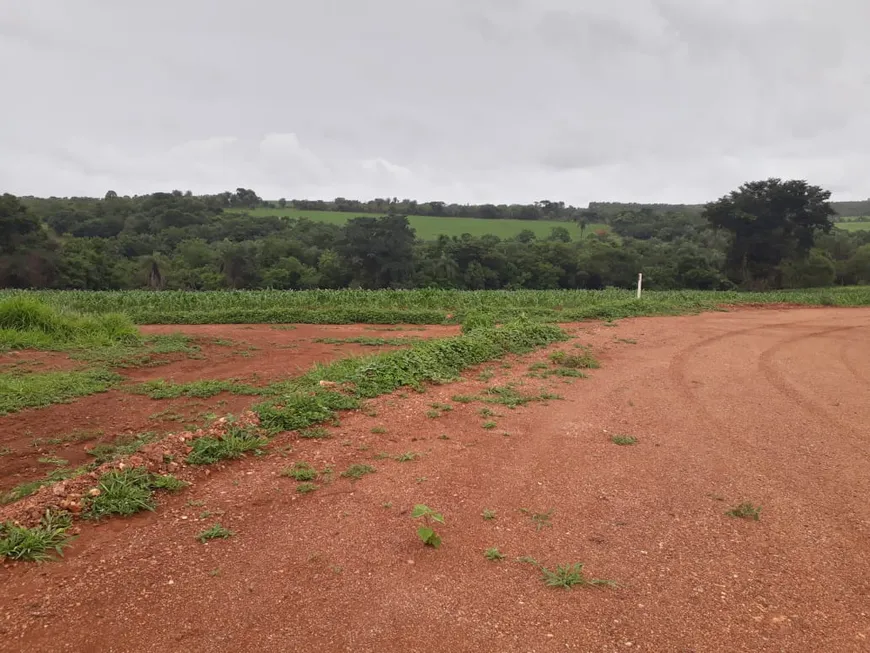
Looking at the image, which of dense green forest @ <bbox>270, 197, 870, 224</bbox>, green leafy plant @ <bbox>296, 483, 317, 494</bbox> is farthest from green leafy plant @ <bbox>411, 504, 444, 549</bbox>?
dense green forest @ <bbox>270, 197, 870, 224</bbox>

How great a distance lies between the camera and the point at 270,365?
849cm

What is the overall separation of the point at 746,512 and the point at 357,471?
273 cm

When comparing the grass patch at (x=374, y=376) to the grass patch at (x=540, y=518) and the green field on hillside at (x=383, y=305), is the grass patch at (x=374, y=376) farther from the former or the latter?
the green field on hillside at (x=383, y=305)

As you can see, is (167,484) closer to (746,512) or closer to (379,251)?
(746,512)

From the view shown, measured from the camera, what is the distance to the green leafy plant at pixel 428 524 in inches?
120

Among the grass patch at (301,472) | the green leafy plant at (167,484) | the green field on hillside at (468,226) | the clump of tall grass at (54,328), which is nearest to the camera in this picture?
the green leafy plant at (167,484)

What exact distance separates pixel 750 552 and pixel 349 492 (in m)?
2.55

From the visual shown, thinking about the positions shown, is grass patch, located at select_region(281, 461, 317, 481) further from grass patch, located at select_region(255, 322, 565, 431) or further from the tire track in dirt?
the tire track in dirt

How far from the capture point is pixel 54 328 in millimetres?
10352

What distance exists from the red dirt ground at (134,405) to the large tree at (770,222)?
23669 mm

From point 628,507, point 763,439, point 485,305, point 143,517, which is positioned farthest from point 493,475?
point 485,305

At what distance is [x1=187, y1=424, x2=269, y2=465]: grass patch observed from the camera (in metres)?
4.18

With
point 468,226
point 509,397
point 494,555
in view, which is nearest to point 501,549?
point 494,555

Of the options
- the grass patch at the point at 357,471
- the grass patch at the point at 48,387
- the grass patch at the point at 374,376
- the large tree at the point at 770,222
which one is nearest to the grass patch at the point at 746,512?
the grass patch at the point at 357,471
